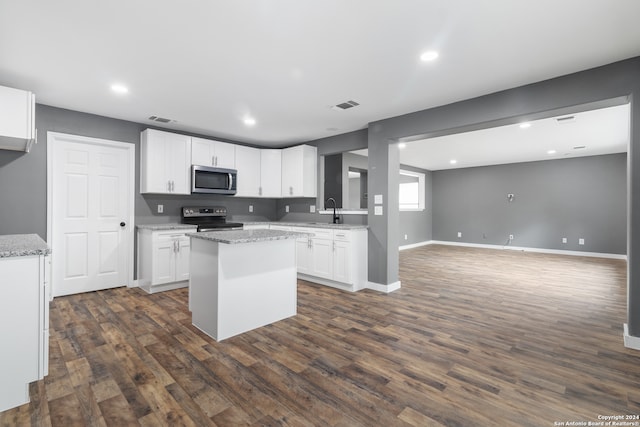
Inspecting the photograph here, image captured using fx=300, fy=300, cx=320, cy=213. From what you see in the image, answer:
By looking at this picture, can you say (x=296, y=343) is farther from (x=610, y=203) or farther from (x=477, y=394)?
(x=610, y=203)

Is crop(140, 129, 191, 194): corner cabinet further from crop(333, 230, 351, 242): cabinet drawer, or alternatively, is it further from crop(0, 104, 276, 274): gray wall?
crop(333, 230, 351, 242): cabinet drawer

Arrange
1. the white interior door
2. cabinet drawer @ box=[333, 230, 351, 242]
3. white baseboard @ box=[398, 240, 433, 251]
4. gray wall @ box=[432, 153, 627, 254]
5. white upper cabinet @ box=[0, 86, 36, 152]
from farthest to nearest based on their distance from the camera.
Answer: white baseboard @ box=[398, 240, 433, 251]
gray wall @ box=[432, 153, 627, 254]
cabinet drawer @ box=[333, 230, 351, 242]
the white interior door
white upper cabinet @ box=[0, 86, 36, 152]

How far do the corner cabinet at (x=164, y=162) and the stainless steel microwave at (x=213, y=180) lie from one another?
11 cm

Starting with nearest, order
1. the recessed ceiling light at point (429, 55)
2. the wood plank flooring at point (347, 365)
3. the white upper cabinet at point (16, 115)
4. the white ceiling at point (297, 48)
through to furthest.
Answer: the wood plank flooring at point (347, 365)
the white ceiling at point (297, 48)
the recessed ceiling light at point (429, 55)
the white upper cabinet at point (16, 115)

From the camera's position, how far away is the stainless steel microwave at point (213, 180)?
15.1ft

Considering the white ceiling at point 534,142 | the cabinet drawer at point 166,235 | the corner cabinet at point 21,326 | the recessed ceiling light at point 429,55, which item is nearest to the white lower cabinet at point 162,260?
the cabinet drawer at point 166,235

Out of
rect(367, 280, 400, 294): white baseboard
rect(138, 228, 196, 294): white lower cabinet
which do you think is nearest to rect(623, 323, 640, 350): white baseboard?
rect(367, 280, 400, 294): white baseboard

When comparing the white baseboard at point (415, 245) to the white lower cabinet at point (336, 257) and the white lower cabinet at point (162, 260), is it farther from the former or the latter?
the white lower cabinet at point (162, 260)

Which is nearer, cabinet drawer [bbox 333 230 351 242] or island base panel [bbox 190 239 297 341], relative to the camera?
island base panel [bbox 190 239 297 341]

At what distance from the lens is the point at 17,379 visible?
173cm

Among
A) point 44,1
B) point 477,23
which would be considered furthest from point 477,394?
point 44,1

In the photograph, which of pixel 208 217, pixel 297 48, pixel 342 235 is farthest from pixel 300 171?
pixel 297 48

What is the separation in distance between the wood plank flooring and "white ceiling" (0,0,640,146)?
2374 mm

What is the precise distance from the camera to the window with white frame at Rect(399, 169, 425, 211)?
29.9 ft
